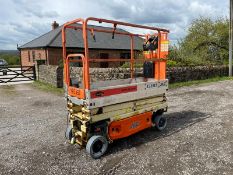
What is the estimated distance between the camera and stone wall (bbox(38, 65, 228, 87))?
40.8ft

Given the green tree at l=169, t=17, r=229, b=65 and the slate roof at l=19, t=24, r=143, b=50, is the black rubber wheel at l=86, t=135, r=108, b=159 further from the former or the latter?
the green tree at l=169, t=17, r=229, b=65

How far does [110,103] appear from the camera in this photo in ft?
17.0

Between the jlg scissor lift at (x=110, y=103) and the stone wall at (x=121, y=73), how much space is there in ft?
18.5

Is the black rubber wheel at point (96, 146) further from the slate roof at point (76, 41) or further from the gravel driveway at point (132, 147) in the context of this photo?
the slate roof at point (76, 41)

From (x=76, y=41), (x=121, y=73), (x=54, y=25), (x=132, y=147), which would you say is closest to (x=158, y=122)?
(x=132, y=147)

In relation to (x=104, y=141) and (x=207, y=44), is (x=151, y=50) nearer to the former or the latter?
(x=104, y=141)

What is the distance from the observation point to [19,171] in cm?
459

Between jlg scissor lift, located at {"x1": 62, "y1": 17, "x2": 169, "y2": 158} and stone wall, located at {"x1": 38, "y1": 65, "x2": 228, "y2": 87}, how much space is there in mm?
5637

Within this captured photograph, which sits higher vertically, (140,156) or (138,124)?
(138,124)

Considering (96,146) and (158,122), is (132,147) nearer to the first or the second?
(96,146)

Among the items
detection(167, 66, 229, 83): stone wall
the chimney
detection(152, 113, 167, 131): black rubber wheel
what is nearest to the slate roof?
the chimney

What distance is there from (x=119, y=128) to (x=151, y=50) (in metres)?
2.74

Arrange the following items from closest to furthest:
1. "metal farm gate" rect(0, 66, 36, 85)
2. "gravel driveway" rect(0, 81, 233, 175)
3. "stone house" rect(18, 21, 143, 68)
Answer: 1. "gravel driveway" rect(0, 81, 233, 175)
2. "metal farm gate" rect(0, 66, 36, 85)
3. "stone house" rect(18, 21, 143, 68)

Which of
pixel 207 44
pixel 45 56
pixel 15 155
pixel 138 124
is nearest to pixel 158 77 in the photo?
pixel 138 124
